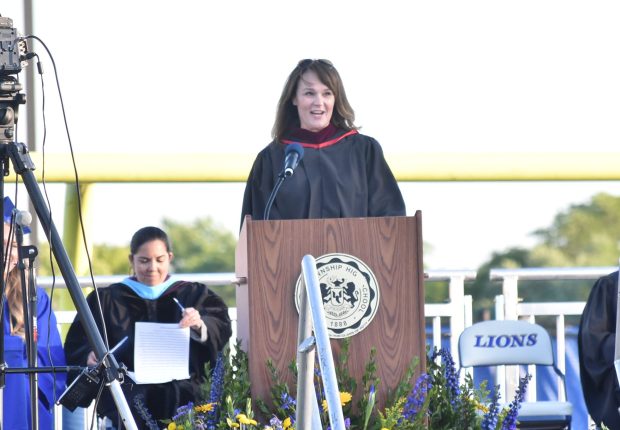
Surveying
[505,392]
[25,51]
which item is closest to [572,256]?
[505,392]

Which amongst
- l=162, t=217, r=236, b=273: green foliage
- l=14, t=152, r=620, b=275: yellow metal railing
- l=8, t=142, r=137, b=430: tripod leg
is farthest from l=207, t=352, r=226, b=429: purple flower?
l=162, t=217, r=236, b=273: green foliage

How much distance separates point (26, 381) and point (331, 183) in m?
1.91

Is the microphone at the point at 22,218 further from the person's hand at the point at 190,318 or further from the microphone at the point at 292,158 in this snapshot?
the person's hand at the point at 190,318

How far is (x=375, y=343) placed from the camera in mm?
4859

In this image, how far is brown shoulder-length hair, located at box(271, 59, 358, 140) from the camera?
227 inches

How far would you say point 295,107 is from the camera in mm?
5961

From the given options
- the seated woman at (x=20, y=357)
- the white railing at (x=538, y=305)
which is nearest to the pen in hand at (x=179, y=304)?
the seated woman at (x=20, y=357)

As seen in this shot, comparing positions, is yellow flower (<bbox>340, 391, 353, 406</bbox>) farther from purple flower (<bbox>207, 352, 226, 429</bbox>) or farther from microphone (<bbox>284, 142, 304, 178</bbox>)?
microphone (<bbox>284, 142, 304, 178</bbox>)

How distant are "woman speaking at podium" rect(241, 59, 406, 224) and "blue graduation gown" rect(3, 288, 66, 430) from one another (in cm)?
124

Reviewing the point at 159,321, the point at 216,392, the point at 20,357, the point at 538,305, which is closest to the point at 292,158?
the point at 216,392

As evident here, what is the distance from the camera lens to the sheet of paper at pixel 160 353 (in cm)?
630

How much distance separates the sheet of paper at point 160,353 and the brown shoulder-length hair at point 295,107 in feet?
3.61

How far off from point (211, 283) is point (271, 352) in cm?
257

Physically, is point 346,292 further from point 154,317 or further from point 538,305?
point 538,305
